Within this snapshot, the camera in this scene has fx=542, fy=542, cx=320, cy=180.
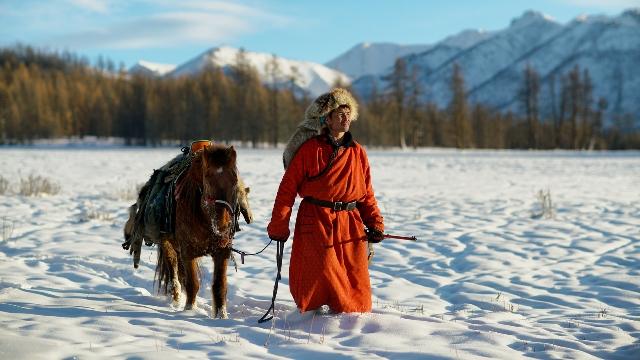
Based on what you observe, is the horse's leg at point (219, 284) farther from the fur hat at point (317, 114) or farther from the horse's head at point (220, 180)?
the fur hat at point (317, 114)

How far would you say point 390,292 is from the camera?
627 centimetres

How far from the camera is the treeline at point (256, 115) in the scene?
56734 mm

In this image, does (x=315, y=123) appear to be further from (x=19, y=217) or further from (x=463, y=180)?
(x=463, y=180)

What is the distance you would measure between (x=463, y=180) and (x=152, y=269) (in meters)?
14.5

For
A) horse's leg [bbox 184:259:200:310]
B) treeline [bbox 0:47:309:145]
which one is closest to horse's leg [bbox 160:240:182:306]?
horse's leg [bbox 184:259:200:310]

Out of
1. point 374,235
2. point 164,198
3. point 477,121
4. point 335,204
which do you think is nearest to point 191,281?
point 164,198

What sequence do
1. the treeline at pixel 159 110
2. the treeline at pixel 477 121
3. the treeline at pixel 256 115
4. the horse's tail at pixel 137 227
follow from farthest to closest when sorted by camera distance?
the treeline at pixel 159 110, the treeline at pixel 256 115, the treeline at pixel 477 121, the horse's tail at pixel 137 227

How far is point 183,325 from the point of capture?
14.5ft

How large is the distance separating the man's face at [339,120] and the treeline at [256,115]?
45103 millimetres

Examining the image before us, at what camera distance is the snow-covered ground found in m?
3.97

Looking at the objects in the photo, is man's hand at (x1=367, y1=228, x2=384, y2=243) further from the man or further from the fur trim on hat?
the fur trim on hat

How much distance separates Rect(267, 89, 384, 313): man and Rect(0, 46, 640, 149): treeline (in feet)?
148

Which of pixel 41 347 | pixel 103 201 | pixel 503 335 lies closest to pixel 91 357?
pixel 41 347

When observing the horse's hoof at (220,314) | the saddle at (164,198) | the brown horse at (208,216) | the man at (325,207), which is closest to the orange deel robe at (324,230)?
the man at (325,207)
